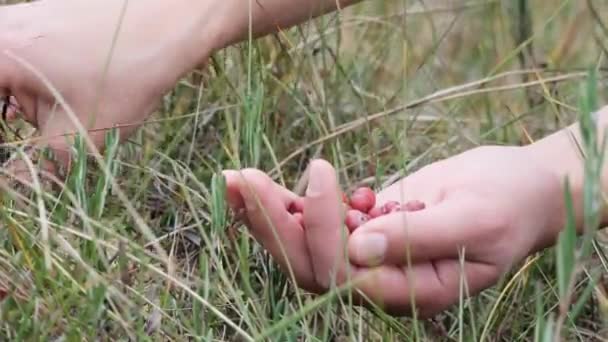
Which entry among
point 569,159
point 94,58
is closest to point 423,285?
point 569,159

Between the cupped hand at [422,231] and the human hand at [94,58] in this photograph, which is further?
the human hand at [94,58]

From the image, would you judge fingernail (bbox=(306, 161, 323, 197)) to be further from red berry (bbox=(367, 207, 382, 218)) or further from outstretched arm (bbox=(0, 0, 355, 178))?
outstretched arm (bbox=(0, 0, 355, 178))

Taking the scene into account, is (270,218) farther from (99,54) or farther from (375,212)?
(99,54)

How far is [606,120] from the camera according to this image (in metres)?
0.91

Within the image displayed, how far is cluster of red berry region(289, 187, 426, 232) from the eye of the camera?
826 millimetres

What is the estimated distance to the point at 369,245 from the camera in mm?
793

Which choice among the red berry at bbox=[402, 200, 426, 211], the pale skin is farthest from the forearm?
the red berry at bbox=[402, 200, 426, 211]

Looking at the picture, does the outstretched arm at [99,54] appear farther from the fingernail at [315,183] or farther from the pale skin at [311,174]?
the fingernail at [315,183]

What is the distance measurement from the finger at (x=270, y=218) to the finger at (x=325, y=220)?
11 mm

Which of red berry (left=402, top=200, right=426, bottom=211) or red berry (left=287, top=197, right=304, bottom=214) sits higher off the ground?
red berry (left=287, top=197, right=304, bottom=214)

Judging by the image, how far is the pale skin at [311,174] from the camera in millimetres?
798

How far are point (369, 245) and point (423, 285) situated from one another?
56 mm

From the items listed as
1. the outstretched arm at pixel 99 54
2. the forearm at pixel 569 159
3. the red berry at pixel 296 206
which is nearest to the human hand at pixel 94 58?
the outstretched arm at pixel 99 54

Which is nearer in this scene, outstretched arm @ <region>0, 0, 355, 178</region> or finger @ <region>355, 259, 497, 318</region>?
finger @ <region>355, 259, 497, 318</region>
